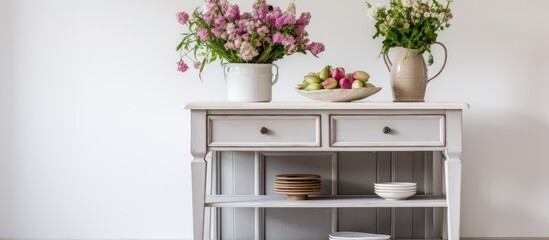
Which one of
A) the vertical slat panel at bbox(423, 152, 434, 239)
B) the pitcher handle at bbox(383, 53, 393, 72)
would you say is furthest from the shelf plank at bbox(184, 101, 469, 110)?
the vertical slat panel at bbox(423, 152, 434, 239)

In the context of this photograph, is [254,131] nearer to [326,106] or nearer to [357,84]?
[326,106]

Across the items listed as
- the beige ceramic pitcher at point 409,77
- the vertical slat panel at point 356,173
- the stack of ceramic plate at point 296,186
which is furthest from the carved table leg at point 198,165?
the beige ceramic pitcher at point 409,77

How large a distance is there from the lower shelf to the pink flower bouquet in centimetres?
55

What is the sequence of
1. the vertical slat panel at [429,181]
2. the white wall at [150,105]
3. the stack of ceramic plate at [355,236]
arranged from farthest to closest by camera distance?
the white wall at [150,105], the vertical slat panel at [429,181], the stack of ceramic plate at [355,236]

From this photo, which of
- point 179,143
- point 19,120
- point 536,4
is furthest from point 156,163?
point 536,4

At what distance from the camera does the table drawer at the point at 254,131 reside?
3.14 meters

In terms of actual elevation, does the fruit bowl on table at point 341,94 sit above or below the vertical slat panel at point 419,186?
above

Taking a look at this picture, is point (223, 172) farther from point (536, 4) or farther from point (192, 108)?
point (536, 4)

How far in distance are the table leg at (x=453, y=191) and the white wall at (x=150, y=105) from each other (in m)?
0.67

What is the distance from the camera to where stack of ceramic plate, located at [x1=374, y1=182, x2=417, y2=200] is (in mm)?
3258

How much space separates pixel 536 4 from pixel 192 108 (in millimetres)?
1706

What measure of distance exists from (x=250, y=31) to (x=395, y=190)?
2.76 ft

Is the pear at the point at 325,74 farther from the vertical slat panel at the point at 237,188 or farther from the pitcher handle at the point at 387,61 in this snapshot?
the vertical slat panel at the point at 237,188

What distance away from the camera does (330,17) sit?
376 centimetres
